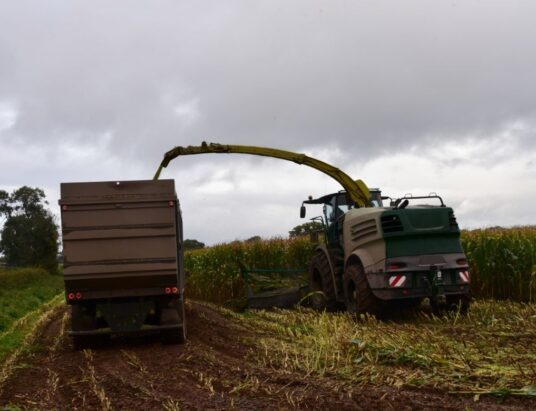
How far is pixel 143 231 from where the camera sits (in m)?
8.98

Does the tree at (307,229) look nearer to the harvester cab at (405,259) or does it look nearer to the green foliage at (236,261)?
the green foliage at (236,261)

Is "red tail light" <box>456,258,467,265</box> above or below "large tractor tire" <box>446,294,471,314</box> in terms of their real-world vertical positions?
above

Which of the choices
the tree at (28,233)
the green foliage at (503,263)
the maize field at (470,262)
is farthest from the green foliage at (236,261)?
the tree at (28,233)

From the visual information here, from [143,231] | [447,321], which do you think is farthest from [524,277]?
[143,231]

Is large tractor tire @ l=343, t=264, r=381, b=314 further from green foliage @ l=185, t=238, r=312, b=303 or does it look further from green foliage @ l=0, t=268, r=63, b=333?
green foliage @ l=0, t=268, r=63, b=333

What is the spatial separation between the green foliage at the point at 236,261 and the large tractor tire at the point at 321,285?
3.34 m

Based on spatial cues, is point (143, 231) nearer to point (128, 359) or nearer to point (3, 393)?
point (128, 359)

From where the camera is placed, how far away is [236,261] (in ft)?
60.5

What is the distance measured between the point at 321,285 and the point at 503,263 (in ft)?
13.7

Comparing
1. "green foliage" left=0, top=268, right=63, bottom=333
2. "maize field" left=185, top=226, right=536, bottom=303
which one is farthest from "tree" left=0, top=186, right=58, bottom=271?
"maize field" left=185, top=226, right=536, bottom=303

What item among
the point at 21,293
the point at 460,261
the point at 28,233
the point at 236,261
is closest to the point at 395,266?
the point at 460,261

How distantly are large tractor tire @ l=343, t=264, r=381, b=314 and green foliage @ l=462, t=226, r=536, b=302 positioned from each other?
391cm

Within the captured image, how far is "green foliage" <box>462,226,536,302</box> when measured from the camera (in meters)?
12.5

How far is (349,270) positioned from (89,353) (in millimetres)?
4848
